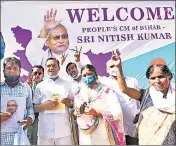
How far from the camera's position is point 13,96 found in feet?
12.2

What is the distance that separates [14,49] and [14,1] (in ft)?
1.58

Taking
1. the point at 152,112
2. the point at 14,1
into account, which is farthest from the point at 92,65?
the point at 14,1

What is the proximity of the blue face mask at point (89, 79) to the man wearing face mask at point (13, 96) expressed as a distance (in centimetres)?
55

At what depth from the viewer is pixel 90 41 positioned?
12.5ft

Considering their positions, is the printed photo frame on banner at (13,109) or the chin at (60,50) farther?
the chin at (60,50)

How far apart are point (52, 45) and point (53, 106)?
0.60 m

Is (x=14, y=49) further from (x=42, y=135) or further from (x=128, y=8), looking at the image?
(x=128, y=8)

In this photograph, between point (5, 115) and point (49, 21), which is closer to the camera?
point (5, 115)

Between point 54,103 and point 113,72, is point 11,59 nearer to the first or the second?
point 54,103

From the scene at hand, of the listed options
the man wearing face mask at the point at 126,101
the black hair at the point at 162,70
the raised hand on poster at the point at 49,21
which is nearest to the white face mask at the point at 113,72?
the man wearing face mask at the point at 126,101

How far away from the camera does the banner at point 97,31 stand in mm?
3795

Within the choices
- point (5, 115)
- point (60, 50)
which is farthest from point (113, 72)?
point (5, 115)

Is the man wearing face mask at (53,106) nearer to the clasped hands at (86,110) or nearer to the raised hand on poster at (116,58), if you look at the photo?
the clasped hands at (86,110)

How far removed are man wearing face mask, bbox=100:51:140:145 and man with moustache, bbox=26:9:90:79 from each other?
266 millimetres
